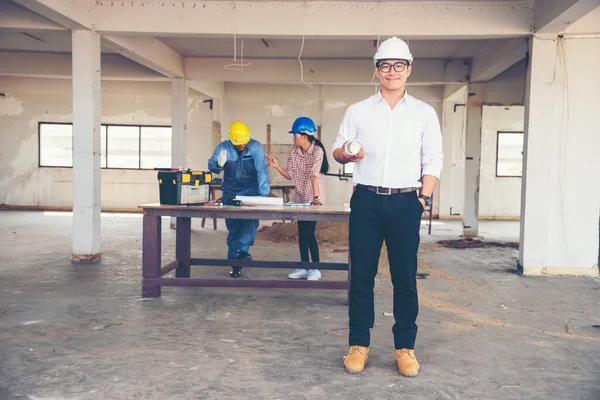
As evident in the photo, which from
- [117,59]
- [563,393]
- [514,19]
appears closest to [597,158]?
[514,19]

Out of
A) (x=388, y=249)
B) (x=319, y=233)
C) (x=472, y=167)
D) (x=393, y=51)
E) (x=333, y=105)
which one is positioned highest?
(x=333, y=105)

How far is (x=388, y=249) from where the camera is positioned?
306 centimetres

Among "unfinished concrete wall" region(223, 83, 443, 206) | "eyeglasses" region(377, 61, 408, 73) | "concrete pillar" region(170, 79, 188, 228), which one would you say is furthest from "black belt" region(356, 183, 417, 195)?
"unfinished concrete wall" region(223, 83, 443, 206)

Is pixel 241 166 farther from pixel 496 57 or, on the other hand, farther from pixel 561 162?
pixel 496 57

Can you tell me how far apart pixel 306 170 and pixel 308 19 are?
2108 millimetres

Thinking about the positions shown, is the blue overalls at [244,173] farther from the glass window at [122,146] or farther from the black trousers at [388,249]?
the glass window at [122,146]

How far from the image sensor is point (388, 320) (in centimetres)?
427

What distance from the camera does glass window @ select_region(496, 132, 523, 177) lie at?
13266 millimetres

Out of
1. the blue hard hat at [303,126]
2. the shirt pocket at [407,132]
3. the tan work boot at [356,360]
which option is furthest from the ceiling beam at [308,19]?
the tan work boot at [356,360]

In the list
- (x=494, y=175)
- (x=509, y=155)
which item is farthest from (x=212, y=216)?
(x=509, y=155)

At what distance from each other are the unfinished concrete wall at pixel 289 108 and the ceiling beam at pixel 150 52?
3.12 meters

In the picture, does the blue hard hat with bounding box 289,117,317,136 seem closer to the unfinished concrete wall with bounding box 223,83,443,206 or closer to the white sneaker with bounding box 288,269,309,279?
the white sneaker with bounding box 288,269,309,279

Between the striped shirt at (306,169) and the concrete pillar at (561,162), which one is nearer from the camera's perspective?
the striped shirt at (306,169)

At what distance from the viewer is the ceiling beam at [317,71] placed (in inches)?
383
